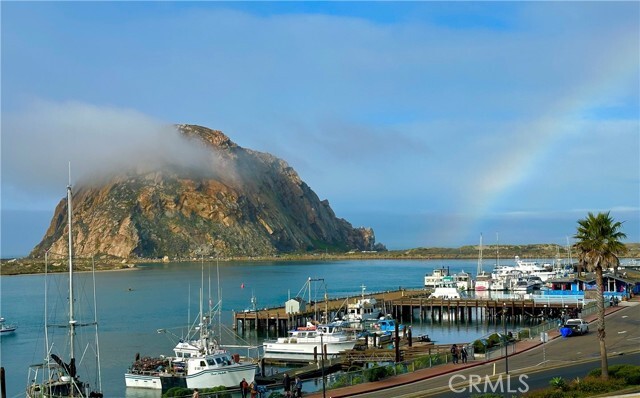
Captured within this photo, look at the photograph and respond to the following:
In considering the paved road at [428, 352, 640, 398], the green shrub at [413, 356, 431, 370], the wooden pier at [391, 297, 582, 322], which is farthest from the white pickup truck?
the wooden pier at [391, 297, 582, 322]

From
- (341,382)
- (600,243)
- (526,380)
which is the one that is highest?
(600,243)

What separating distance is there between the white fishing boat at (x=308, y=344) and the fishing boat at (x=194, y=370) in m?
14.1

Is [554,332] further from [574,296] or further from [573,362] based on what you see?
[574,296]

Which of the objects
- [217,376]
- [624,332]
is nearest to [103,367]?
[217,376]

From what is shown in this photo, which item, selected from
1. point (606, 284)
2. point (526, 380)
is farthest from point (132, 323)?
point (526, 380)

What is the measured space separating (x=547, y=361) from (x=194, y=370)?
24523 mm

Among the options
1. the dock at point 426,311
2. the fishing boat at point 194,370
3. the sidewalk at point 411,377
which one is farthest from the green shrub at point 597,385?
the dock at point 426,311

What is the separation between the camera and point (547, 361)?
156 ft

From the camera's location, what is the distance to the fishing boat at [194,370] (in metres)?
53.6

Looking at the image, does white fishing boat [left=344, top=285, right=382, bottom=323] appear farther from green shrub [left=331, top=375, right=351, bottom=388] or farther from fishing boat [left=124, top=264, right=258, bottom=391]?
green shrub [left=331, top=375, right=351, bottom=388]

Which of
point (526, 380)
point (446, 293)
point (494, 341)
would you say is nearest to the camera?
point (526, 380)

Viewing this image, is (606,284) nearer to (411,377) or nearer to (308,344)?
(308,344)

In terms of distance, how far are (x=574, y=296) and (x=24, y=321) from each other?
8276 cm

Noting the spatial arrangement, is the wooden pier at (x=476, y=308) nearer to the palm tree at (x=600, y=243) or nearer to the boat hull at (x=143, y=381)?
the boat hull at (x=143, y=381)
